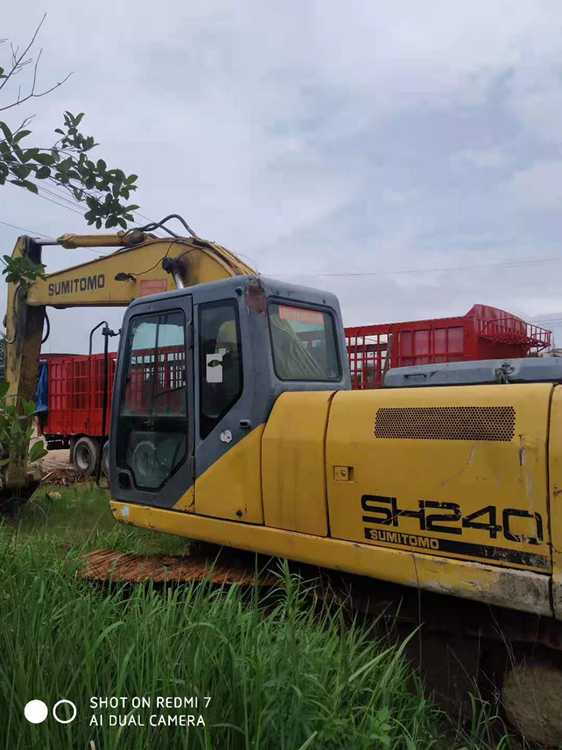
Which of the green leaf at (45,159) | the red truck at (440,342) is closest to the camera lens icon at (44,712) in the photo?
the green leaf at (45,159)

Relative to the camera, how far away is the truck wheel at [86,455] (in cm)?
1226

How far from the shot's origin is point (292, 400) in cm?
364

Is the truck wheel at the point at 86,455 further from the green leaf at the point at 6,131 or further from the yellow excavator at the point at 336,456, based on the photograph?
the green leaf at the point at 6,131

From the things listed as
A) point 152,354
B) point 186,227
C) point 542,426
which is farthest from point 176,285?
point 542,426

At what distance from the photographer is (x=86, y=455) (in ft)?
41.7

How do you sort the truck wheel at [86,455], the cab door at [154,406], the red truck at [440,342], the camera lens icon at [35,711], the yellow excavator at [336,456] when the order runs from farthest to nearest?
the truck wheel at [86,455]
the red truck at [440,342]
the cab door at [154,406]
the yellow excavator at [336,456]
the camera lens icon at [35,711]

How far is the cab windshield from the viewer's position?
4.17 meters

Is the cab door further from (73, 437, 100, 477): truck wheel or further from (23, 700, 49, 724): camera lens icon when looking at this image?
(73, 437, 100, 477): truck wheel

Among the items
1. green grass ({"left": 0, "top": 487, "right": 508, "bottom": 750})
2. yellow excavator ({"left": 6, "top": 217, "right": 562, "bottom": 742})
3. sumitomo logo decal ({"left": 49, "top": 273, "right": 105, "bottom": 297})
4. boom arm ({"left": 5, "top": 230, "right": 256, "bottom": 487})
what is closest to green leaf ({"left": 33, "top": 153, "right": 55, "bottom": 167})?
yellow excavator ({"left": 6, "top": 217, "right": 562, "bottom": 742})

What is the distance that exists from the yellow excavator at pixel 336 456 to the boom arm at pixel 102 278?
4 cm

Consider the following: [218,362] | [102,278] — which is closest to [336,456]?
[218,362]

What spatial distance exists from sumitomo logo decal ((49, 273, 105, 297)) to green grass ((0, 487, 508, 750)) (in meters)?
3.53

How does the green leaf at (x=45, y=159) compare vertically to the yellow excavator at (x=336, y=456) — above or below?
above

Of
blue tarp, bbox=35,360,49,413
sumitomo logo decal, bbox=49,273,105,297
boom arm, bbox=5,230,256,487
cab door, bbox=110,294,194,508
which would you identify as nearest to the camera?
cab door, bbox=110,294,194,508
